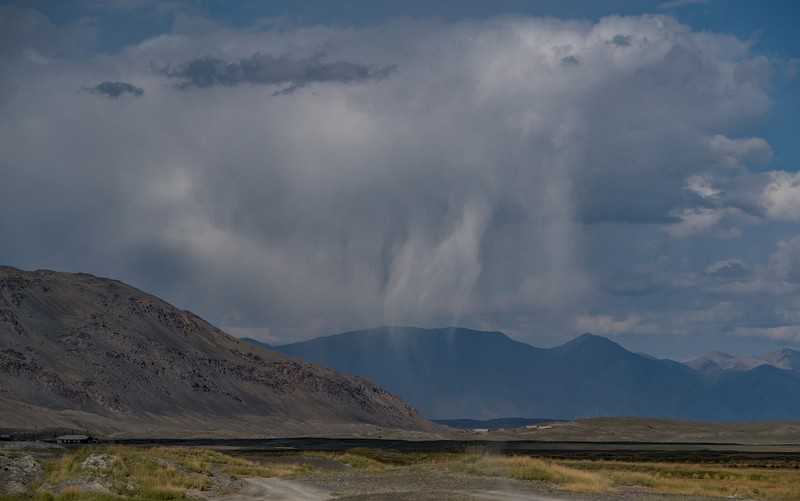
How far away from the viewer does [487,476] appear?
58.9 metres

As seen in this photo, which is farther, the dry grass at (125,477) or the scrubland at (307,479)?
the scrubland at (307,479)

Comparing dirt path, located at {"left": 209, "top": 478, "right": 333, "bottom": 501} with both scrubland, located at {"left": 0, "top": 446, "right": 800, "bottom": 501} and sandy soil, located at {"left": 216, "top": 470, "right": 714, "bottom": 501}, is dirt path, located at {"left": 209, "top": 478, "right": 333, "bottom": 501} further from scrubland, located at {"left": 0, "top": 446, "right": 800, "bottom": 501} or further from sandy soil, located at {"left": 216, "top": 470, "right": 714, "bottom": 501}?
scrubland, located at {"left": 0, "top": 446, "right": 800, "bottom": 501}

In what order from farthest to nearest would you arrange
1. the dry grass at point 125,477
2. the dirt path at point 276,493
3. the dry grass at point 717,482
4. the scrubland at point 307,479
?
the dry grass at point 717,482 < the dirt path at point 276,493 < the scrubland at point 307,479 < the dry grass at point 125,477

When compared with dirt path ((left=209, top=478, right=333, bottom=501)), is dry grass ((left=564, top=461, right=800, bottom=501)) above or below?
above

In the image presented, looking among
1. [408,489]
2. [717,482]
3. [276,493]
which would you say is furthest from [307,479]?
[717,482]

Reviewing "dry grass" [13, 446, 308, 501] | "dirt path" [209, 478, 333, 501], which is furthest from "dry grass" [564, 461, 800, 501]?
"dry grass" [13, 446, 308, 501]

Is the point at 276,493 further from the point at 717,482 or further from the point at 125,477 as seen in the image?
the point at 717,482

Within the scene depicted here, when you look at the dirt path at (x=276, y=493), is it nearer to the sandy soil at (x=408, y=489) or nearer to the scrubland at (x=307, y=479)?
the sandy soil at (x=408, y=489)

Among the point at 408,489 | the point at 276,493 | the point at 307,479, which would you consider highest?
the point at 307,479

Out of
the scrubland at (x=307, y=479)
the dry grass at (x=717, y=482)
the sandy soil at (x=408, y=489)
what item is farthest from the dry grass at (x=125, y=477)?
the dry grass at (x=717, y=482)

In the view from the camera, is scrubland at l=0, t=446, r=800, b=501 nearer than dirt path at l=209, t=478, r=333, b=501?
Yes

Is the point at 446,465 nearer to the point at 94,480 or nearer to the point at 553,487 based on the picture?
the point at 553,487

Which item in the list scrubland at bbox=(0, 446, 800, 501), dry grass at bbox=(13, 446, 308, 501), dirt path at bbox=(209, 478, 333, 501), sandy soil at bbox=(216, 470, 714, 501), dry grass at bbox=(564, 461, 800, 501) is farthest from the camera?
dry grass at bbox=(564, 461, 800, 501)

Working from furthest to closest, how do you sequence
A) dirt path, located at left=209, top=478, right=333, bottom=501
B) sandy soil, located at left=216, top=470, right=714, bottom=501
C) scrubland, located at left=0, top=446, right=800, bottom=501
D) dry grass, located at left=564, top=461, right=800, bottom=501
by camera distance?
dry grass, located at left=564, top=461, right=800, bottom=501, dirt path, located at left=209, top=478, right=333, bottom=501, scrubland, located at left=0, top=446, right=800, bottom=501, sandy soil, located at left=216, top=470, right=714, bottom=501
